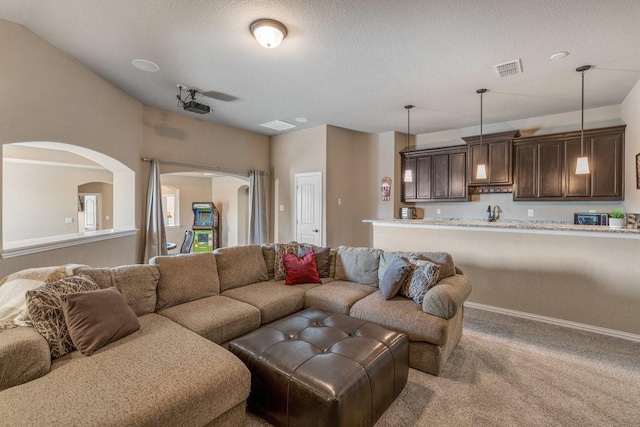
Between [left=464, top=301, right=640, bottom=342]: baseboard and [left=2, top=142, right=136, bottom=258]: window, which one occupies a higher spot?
[left=2, top=142, right=136, bottom=258]: window

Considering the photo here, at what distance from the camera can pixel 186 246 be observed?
6.31 metres

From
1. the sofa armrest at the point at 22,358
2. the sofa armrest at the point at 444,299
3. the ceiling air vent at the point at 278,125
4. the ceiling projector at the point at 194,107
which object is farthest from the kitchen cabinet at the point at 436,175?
the sofa armrest at the point at 22,358

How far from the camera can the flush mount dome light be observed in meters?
3.10

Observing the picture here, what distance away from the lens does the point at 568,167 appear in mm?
4602

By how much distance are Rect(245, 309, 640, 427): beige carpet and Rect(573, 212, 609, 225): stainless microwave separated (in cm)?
224

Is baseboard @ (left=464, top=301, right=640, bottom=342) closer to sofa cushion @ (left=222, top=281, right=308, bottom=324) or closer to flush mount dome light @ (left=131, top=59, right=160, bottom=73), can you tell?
sofa cushion @ (left=222, top=281, right=308, bottom=324)

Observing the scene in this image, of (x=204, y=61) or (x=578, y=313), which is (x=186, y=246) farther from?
(x=578, y=313)

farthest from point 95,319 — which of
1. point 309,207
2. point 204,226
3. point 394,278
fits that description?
point 204,226

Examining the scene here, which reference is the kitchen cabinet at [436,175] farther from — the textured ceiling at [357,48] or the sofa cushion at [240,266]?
the sofa cushion at [240,266]

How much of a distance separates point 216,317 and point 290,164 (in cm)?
414

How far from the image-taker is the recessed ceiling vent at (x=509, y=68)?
307 centimetres

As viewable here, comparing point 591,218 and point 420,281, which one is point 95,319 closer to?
point 420,281

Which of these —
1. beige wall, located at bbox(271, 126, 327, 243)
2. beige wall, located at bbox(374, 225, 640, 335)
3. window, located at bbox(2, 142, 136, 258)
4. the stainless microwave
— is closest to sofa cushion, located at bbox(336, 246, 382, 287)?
beige wall, located at bbox(374, 225, 640, 335)

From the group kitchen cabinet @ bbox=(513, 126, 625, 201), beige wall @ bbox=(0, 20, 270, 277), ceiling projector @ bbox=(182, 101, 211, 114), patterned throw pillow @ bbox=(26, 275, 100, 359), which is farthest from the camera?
kitchen cabinet @ bbox=(513, 126, 625, 201)
